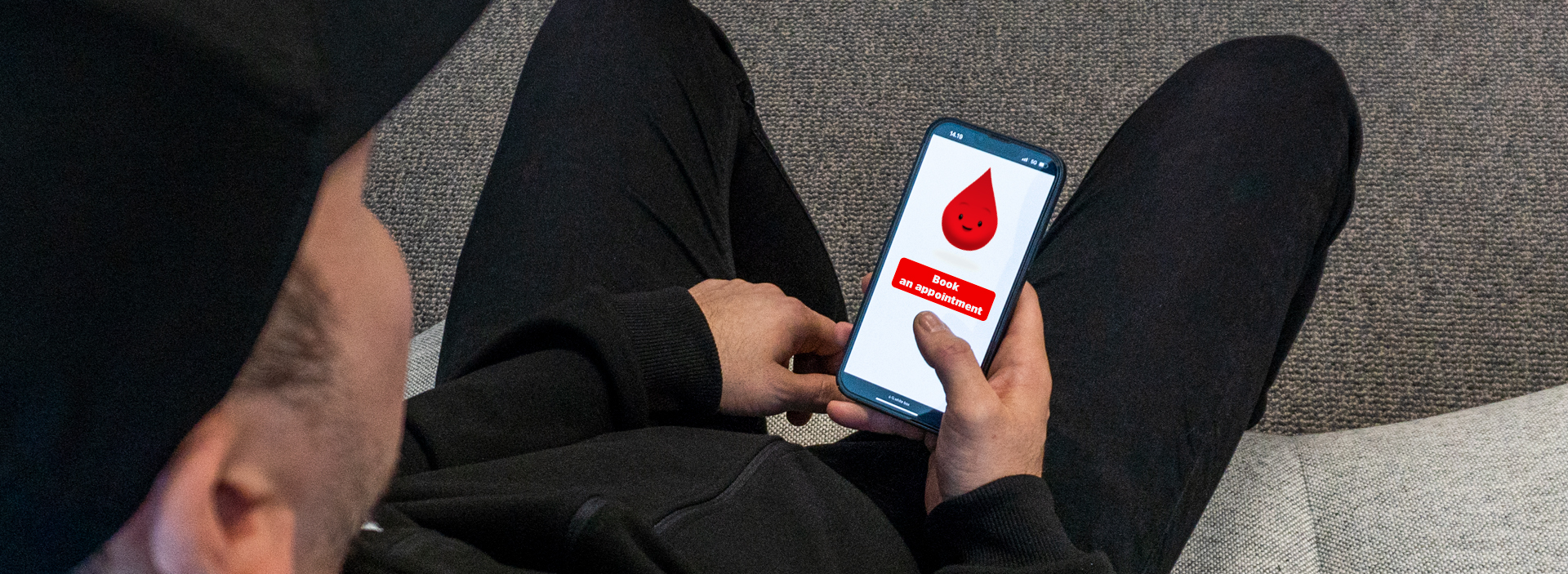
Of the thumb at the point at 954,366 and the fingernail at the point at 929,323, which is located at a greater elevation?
the fingernail at the point at 929,323

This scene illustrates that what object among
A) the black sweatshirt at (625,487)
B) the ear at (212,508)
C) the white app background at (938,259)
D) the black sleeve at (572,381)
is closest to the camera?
the ear at (212,508)

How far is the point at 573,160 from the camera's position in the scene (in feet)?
2.64

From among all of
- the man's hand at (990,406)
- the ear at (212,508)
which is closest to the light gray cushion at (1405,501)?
the man's hand at (990,406)

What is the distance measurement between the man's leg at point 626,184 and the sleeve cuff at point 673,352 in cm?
10

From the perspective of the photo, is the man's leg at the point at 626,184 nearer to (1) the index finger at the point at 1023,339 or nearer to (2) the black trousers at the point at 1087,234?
(2) the black trousers at the point at 1087,234

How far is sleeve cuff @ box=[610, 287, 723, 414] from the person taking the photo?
66 cm

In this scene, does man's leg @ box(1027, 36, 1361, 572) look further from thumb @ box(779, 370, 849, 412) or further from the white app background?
thumb @ box(779, 370, 849, 412)

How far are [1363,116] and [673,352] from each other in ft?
3.32

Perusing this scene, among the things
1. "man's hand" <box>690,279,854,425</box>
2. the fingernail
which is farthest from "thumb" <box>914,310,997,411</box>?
"man's hand" <box>690,279,854,425</box>

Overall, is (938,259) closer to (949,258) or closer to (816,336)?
(949,258)

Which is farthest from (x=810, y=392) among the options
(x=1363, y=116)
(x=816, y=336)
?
(x=1363, y=116)

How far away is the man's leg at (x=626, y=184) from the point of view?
0.77m

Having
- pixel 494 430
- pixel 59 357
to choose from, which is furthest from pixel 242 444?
pixel 494 430

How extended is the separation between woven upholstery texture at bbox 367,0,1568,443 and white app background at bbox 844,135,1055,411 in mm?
385
